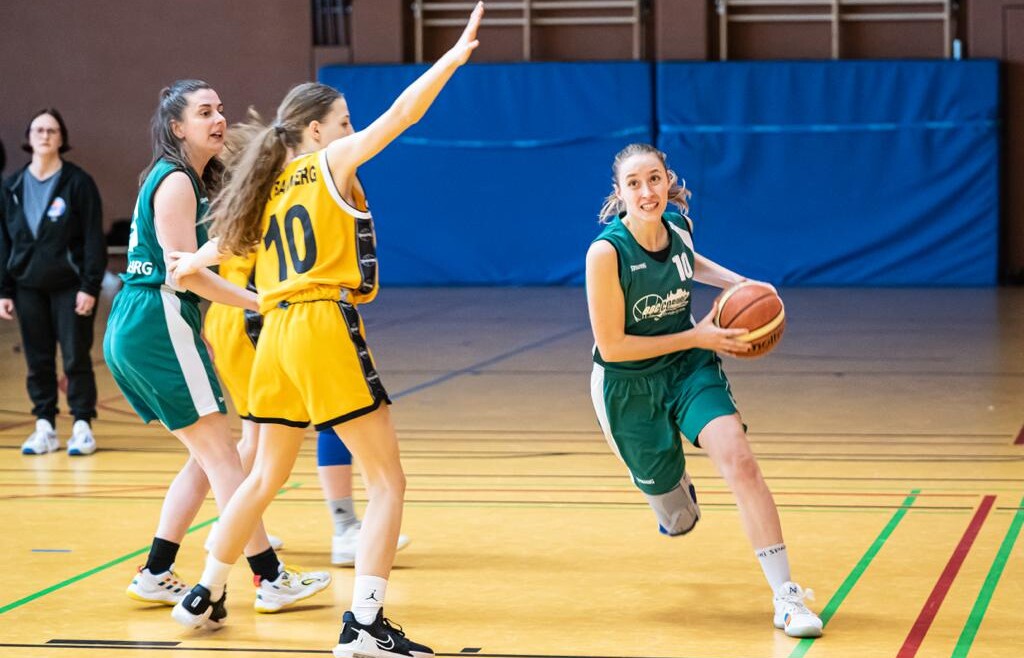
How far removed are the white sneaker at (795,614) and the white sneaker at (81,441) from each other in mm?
3977

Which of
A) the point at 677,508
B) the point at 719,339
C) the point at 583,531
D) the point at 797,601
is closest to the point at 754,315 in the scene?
the point at 719,339

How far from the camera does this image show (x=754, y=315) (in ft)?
13.7

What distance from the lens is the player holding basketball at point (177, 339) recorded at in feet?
13.5

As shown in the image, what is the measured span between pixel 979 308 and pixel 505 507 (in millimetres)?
9045

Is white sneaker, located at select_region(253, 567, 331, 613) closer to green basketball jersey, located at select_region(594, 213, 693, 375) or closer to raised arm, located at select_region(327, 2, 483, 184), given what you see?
green basketball jersey, located at select_region(594, 213, 693, 375)

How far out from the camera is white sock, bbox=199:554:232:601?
3947 millimetres

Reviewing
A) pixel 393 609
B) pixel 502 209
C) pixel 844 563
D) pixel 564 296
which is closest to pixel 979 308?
pixel 564 296

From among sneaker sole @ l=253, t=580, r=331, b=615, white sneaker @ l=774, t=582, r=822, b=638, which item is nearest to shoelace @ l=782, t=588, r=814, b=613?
white sneaker @ l=774, t=582, r=822, b=638

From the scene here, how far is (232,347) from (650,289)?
1.48 meters

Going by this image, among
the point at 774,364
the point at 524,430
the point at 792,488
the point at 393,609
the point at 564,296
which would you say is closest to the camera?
the point at 393,609

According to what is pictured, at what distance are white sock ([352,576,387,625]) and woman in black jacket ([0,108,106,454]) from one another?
11.7 ft

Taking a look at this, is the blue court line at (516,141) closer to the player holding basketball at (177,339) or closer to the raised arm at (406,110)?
the player holding basketball at (177,339)

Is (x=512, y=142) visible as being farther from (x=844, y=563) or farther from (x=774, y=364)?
(x=844, y=563)

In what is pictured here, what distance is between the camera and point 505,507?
18.3 feet
